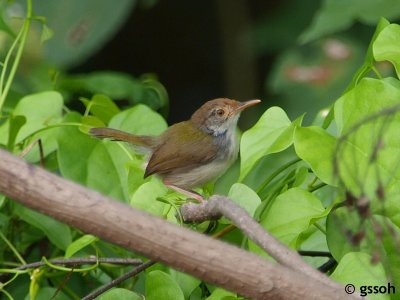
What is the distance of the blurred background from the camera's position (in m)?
4.24

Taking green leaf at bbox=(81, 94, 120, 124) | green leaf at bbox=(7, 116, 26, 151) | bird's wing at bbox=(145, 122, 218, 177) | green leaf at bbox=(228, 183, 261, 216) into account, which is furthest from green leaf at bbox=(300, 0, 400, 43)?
green leaf at bbox=(228, 183, 261, 216)

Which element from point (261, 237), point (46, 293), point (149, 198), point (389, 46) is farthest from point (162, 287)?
point (389, 46)

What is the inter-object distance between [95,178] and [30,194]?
1054 mm

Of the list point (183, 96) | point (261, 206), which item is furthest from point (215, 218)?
point (183, 96)

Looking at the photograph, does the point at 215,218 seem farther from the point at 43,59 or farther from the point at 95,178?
the point at 43,59

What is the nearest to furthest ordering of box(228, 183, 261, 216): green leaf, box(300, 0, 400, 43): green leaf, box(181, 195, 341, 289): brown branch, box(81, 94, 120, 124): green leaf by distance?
box(181, 195, 341, 289): brown branch, box(228, 183, 261, 216): green leaf, box(81, 94, 120, 124): green leaf, box(300, 0, 400, 43): green leaf

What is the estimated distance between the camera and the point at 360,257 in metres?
1.85

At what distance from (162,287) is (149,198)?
0.26 m

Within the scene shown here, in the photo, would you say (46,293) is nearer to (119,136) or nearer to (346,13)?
(119,136)

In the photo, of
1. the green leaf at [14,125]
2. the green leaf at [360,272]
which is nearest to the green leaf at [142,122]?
the green leaf at [14,125]

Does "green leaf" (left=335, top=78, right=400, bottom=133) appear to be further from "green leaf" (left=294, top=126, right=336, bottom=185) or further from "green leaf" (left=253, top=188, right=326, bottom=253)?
"green leaf" (left=253, top=188, right=326, bottom=253)

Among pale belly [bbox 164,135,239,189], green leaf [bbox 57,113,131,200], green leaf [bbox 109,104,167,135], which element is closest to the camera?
green leaf [bbox 57,113,131,200]

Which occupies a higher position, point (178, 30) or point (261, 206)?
point (261, 206)

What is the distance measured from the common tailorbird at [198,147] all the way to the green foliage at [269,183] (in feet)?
1.73
